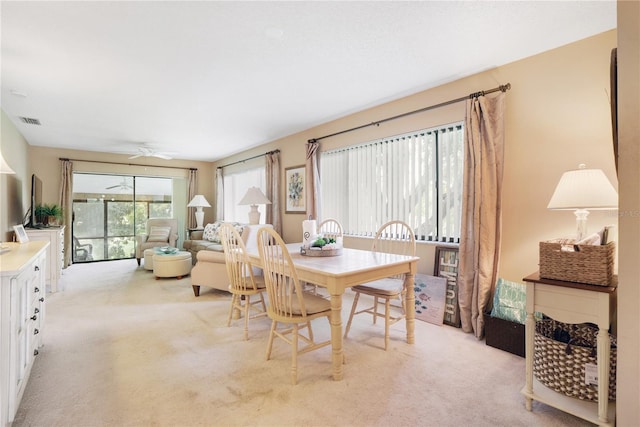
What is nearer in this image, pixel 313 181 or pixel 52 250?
pixel 52 250

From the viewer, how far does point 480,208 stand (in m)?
2.70

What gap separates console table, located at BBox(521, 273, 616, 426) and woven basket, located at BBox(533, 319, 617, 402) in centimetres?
5

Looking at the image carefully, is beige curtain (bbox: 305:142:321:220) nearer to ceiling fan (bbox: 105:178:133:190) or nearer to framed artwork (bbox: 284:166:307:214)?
framed artwork (bbox: 284:166:307:214)

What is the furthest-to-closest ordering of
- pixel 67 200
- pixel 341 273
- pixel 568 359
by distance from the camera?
1. pixel 67 200
2. pixel 341 273
3. pixel 568 359

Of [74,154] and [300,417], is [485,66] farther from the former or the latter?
[74,154]

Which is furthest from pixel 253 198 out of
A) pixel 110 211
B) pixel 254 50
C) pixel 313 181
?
pixel 110 211

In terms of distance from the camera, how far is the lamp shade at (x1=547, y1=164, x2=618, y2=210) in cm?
175

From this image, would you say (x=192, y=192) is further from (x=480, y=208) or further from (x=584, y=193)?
(x=584, y=193)

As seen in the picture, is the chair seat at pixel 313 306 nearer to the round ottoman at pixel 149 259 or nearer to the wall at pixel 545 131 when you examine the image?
the wall at pixel 545 131

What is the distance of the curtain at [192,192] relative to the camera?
24.9 feet

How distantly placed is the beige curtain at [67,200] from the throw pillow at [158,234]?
62.8 inches

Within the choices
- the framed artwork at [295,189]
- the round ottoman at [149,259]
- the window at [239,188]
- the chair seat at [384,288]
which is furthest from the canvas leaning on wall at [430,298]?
the round ottoman at [149,259]

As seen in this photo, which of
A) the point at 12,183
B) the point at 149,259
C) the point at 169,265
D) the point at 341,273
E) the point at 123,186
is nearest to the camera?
the point at 341,273

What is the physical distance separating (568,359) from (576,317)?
343mm
